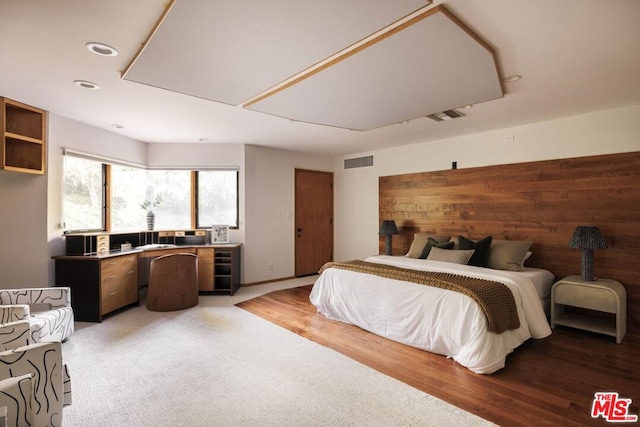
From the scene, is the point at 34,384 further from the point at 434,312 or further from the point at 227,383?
the point at 434,312

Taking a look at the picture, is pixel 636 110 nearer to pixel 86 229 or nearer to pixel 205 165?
pixel 205 165

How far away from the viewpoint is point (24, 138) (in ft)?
11.1

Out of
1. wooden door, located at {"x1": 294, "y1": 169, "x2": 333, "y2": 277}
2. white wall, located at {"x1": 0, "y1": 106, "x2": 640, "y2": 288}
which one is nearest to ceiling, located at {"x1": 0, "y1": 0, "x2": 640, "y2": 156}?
white wall, located at {"x1": 0, "y1": 106, "x2": 640, "y2": 288}

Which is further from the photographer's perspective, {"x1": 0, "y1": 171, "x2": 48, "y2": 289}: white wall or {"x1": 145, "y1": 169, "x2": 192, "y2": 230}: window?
{"x1": 145, "y1": 169, "x2": 192, "y2": 230}: window

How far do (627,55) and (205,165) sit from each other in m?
5.35

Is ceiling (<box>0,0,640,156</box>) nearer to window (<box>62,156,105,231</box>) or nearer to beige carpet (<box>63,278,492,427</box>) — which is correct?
window (<box>62,156,105,231</box>)

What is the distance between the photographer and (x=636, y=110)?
3.45 meters

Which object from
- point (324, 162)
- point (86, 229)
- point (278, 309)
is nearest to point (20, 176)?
point (86, 229)

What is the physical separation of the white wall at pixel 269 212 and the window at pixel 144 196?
1.08ft

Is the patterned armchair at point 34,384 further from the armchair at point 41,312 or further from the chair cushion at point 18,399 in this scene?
the armchair at point 41,312

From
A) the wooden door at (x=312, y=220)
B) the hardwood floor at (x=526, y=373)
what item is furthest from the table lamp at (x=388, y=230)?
the hardwood floor at (x=526, y=373)

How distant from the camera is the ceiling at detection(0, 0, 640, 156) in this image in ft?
5.84

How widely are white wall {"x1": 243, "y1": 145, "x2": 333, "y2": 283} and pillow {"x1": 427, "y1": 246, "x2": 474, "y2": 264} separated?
2.82 m

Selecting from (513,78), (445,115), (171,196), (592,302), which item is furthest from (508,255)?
(171,196)
